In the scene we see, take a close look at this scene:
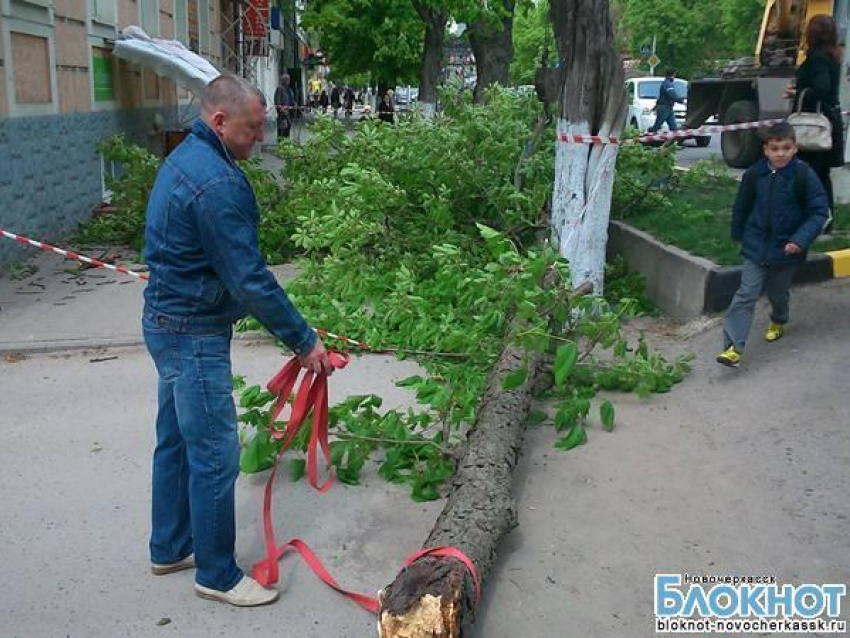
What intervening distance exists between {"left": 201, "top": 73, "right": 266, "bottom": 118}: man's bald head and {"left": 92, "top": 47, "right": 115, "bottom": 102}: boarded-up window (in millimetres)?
11028

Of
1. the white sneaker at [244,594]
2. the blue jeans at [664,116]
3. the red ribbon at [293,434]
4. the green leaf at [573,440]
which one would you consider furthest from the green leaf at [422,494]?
the blue jeans at [664,116]

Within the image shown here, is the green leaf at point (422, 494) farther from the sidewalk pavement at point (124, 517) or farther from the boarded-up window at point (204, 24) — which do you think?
the boarded-up window at point (204, 24)

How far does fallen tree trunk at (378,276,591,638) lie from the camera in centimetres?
292

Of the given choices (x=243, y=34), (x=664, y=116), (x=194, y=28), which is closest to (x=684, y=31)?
(x=243, y=34)

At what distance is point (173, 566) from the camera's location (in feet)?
12.0

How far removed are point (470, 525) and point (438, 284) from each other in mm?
3252

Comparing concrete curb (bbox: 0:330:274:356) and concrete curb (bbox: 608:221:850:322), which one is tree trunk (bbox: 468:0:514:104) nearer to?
concrete curb (bbox: 608:221:850:322)

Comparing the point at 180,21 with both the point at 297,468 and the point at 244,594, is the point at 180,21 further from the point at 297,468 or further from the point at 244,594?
the point at 244,594

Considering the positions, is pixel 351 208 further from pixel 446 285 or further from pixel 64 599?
pixel 64 599

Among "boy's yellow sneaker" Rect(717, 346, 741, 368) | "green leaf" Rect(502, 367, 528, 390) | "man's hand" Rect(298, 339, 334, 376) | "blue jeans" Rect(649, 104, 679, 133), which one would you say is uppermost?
"blue jeans" Rect(649, 104, 679, 133)

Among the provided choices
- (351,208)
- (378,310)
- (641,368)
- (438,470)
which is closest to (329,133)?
(351,208)

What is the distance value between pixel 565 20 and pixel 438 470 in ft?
12.4

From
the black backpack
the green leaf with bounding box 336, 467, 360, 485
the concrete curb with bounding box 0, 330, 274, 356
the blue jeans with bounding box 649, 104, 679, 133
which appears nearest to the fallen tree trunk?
the green leaf with bounding box 336, 467, 360, 485

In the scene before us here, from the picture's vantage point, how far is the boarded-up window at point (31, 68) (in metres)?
9.76
